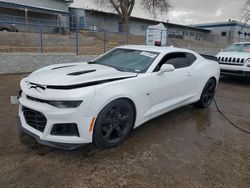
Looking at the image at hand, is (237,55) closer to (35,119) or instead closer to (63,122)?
(63,122)

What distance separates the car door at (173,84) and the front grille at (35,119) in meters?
1.67

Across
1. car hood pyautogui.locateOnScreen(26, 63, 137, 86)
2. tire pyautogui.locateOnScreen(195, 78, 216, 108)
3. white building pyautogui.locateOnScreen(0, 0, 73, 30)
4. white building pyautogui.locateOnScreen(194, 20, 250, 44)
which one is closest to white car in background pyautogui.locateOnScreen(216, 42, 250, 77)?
tire pyautogui.locateOnScreen(195, 78, 216, 108)

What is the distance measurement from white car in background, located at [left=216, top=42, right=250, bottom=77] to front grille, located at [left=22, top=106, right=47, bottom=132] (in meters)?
7.29

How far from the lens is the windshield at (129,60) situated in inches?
129

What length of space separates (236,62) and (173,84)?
5209 mm

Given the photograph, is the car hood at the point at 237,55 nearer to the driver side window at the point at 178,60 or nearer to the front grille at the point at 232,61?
the front grille at the point at 232,61

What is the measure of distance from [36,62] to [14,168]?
6.72 m

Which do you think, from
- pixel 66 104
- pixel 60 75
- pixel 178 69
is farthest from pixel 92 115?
pixel 178 69

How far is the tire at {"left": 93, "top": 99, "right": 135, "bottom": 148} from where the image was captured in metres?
2.51

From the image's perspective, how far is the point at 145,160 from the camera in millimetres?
2562

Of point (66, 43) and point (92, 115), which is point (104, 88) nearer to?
point (92, 115)

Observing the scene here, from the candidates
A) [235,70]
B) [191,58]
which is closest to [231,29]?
[235,70]

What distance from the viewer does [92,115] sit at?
238 centimetres

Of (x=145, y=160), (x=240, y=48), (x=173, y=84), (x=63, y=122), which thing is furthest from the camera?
(x=240, y=48)
